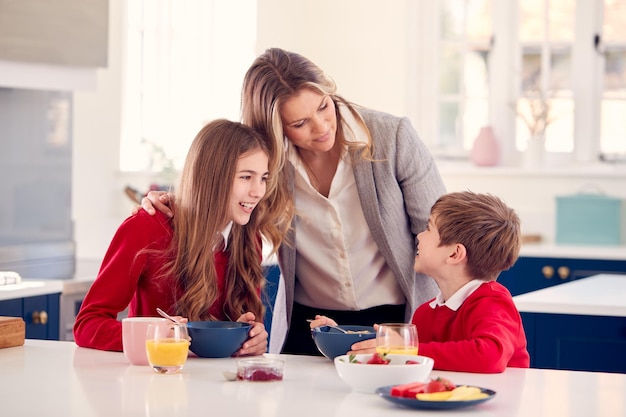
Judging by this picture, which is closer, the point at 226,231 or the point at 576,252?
the point at 226,231

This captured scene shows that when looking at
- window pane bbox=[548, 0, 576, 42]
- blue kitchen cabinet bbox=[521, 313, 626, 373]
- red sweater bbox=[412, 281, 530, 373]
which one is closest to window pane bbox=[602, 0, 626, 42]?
window pane bbox=[548, 0, 576, 42]

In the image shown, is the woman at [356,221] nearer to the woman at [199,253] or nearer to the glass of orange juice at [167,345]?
the woman at [199,253]

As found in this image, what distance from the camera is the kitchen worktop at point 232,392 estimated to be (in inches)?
63.4

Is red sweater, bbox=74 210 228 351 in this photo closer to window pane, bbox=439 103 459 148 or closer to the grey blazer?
the grey blazer

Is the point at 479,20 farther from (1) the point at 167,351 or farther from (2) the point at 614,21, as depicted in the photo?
(1) the point at 167,351

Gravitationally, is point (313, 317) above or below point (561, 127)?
below

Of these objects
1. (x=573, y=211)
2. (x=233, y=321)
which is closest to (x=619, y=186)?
(x=573, y=211)

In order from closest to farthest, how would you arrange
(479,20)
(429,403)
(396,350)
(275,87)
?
(429,403) → (396,350) → (275,87) → (479,20)

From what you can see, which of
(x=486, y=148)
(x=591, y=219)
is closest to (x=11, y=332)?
(x=591, y=219)

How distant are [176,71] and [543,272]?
2.49m

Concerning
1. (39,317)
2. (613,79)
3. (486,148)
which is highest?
(613,79)

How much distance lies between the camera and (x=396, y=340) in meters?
1.84

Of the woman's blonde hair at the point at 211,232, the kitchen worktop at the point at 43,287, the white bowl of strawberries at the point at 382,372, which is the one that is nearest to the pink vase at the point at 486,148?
the kitchen worktop at the point at 43,287

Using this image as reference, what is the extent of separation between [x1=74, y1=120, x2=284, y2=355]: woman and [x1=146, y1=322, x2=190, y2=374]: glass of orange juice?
0.30m
